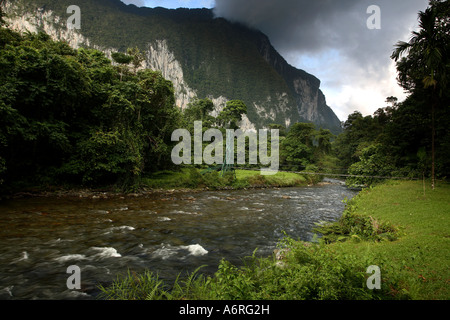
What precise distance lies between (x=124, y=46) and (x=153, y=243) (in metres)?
164

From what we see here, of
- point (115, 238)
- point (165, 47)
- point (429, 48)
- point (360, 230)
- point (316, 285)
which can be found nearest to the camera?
point (316, 285)

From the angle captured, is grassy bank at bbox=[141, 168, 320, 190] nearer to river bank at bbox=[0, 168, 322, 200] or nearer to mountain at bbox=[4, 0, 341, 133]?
river bank at bbox=[0, 168, 322, 200]

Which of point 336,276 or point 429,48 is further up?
point 429,48

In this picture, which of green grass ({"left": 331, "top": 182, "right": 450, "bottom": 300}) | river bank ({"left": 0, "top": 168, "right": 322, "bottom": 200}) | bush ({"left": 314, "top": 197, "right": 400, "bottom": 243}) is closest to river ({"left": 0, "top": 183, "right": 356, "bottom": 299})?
bush ({"left": 314, "top": 197, "right": 400, "bottom": 243})

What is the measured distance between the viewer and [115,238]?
881 cm

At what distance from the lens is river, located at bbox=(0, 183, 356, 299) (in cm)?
588

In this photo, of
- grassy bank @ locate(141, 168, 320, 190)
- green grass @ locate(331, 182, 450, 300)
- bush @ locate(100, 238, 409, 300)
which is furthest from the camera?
grassy bank @ locate(141, 168, 320, 190)

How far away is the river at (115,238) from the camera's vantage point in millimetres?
5879

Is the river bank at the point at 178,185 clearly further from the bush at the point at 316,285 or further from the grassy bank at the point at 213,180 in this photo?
the bush at the point at 316,285

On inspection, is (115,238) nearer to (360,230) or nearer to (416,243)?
(360,230)

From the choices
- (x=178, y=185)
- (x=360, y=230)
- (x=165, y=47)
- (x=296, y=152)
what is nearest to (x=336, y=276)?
(x=360, y=230)

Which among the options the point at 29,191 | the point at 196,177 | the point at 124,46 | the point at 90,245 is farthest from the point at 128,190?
the point at 124,46

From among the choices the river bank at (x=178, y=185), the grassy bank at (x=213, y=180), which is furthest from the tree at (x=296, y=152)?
→ the grassy bank at (x=213, y=180)

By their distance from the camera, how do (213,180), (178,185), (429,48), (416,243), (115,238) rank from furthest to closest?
(213,180) → (178,185) → (429,48) → (115,238) → (416,243)
